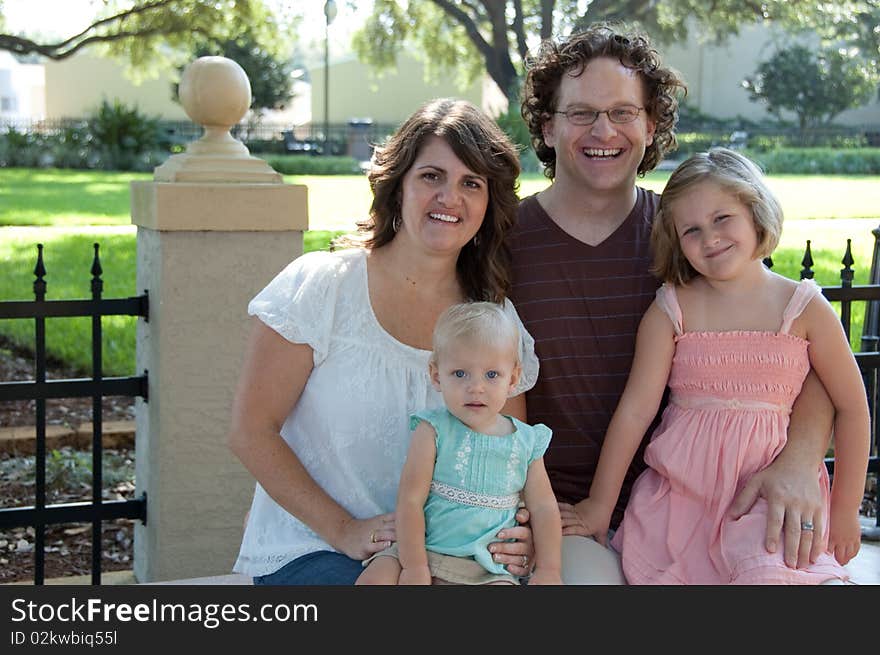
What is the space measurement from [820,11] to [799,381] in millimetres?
25899

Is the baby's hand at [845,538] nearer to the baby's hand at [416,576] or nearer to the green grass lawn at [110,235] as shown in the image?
the baby's hand at [416,576]

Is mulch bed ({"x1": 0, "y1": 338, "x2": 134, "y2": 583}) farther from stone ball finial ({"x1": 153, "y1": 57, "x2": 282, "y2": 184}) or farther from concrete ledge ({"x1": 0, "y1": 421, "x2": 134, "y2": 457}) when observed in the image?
stone ball finial ({"x1": 153, "y1": 57, "x2": 282, "y2": 184})

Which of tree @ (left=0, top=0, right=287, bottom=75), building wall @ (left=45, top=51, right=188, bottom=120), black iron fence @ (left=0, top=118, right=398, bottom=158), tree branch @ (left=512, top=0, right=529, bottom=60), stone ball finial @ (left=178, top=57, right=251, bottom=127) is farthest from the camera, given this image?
building wall @ (left=45, top=51, right=188, bottom=120)

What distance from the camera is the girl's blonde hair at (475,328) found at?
2480 millimetres

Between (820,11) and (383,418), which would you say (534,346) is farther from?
(820,11)

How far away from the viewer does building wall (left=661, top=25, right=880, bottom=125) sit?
4413 cm

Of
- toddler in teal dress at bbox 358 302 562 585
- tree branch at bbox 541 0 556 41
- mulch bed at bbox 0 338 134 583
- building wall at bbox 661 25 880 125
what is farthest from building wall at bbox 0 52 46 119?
toddler in teal dress at bbox 358 302 562 585

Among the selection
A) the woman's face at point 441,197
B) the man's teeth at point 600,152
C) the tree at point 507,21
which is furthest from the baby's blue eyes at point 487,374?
the tree at point 507,21

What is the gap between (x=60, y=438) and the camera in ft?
18.9

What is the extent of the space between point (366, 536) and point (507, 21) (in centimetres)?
2769

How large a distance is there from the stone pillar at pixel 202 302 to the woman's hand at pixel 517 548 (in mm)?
1796

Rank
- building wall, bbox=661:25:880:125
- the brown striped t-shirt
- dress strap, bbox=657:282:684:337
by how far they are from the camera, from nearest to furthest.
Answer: dress strap, bbox=657:282:684:337 < the brown striped t-shirt < building wall, bbox=661:25:880:125

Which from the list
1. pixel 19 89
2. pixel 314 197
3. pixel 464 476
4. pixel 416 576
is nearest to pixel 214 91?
pixel 464 476

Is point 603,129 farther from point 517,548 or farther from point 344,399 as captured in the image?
point 517,548
